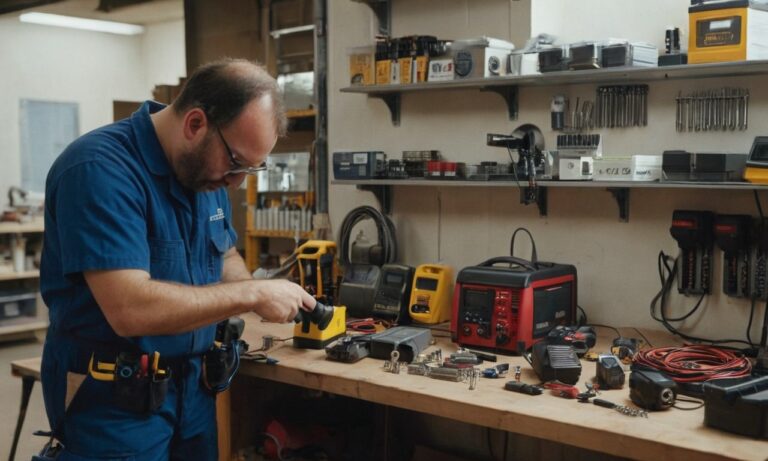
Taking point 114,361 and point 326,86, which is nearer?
point 114,361

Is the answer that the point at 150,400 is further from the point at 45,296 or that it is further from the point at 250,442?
the point at 250,442

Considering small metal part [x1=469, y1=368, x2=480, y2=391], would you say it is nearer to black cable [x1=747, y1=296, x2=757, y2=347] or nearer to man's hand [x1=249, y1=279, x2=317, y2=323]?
man's hand [x1=249, y1=279, x2=317, y2=323]

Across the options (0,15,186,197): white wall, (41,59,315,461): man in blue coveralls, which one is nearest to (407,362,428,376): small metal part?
(41,59,315,461): man in blue coveralls

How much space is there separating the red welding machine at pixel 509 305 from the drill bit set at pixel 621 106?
0.58m

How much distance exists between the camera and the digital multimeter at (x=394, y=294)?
307 cm

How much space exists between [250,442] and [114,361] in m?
1.05

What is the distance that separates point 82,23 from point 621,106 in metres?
6.56

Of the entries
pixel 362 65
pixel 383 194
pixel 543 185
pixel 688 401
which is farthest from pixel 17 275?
pixel 688 401

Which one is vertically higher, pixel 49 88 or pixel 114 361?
pixel 49 88

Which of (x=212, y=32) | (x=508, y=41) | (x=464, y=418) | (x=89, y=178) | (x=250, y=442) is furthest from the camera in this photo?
(x=212, y=32)

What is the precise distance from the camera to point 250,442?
2.82 meters

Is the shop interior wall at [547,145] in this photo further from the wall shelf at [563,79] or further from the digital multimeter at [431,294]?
the digital multimeter at [431,294]

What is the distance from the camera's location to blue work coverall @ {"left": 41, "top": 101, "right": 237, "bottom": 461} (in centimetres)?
175

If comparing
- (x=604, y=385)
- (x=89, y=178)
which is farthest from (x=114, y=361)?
(x=604, y=385)
